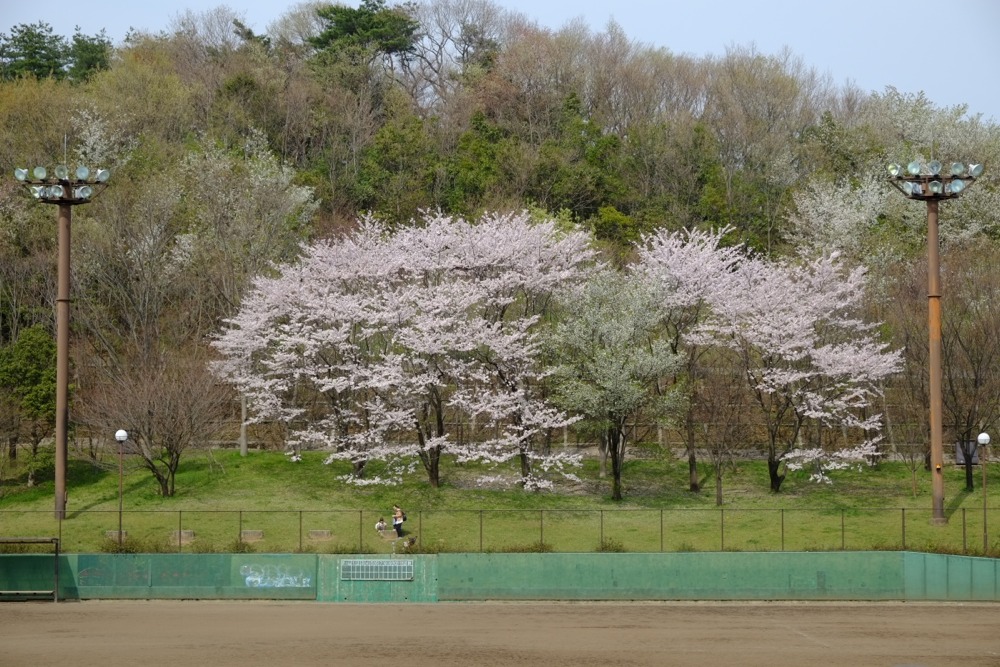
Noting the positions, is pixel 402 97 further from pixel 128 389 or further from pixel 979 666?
pixel 979 666

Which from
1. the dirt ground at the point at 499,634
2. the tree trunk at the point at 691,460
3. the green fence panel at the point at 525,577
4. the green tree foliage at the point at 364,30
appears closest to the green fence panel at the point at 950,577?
the green fence panel at the point at 525,577

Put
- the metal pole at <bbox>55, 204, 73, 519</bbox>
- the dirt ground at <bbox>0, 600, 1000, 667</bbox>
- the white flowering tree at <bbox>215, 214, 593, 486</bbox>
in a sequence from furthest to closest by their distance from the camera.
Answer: the white flowering tree at <bbox>215, 214, 593, 486</bbox>
the metal pole at <bbox>55, 204, 73, 519</bbox>
the dirt ground at <bbox>0, 600, 1000, 667</bbox>

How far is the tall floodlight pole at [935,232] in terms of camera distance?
40438 millimetres

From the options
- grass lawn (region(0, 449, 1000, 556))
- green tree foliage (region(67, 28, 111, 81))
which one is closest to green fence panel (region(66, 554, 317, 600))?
grass lawn (region(0, 449, 1000, 556))

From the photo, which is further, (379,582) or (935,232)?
(935,232)

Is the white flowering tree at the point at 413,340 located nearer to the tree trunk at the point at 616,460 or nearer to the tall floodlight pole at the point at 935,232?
the tree trunk at the point at 616,460

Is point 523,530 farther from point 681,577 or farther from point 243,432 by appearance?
point 243,432

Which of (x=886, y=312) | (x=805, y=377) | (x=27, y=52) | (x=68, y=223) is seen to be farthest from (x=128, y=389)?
(x=27, y=52)

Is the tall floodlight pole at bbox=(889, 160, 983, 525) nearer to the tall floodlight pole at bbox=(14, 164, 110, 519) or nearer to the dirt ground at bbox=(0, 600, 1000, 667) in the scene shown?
the dirt ground at bbox=(0, 600, 1000, 667)

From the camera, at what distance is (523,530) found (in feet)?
143

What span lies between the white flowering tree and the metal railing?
5.72 m

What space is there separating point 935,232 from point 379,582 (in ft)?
72.9

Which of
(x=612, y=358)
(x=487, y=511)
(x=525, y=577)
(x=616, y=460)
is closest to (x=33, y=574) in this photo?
(x=525, y=577)

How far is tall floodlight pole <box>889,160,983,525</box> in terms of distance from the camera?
133ft
